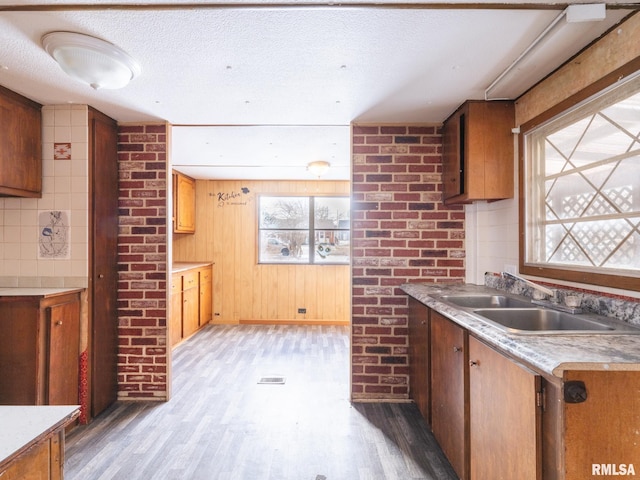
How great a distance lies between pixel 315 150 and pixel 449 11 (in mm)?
2297

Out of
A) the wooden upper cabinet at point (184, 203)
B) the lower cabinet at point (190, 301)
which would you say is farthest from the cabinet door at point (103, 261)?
the wooden upper cabinet at point (184, 203)

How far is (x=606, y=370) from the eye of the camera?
1000 millimetres

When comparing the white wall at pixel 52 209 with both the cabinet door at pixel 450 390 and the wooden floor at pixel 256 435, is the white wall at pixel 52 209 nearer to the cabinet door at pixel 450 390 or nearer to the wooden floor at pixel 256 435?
the wooden floor at pixel 256 435

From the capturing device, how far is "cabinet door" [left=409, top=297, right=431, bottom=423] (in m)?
2.20

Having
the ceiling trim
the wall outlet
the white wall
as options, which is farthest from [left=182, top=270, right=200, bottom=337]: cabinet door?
the wall outlet

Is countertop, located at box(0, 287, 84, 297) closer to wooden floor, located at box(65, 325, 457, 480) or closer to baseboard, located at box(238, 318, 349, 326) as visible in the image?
wooden floor, located at box(65, 325, 457, 480)

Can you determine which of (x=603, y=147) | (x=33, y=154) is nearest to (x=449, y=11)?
(x=603, y=147)

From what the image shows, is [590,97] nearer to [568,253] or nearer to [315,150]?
[568,253]

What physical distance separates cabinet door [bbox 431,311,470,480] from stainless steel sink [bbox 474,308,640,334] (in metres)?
0.21

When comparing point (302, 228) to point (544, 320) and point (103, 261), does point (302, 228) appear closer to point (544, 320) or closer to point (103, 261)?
point (103, 261)

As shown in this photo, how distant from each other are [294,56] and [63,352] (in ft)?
7.72

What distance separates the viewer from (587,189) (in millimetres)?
1763
